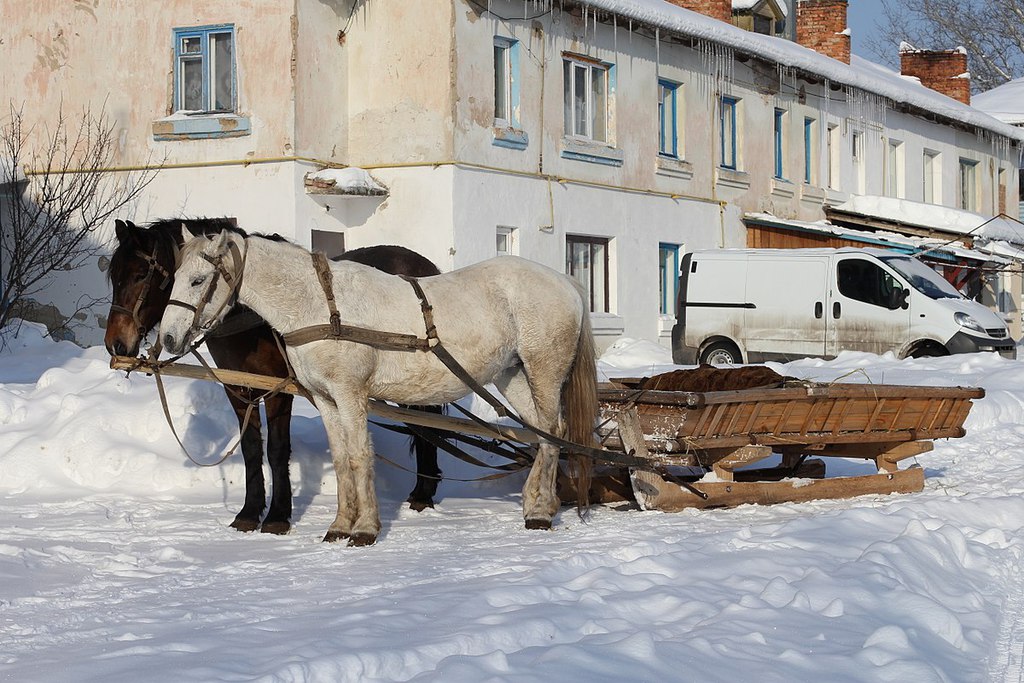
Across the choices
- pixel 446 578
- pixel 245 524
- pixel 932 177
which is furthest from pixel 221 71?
pixel 932 177

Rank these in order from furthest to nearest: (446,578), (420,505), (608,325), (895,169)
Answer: (895,169), (608,325), (420,505), (446,578)

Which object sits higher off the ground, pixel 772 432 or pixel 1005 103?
pixel 1005 103

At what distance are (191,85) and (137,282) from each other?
1193 cm

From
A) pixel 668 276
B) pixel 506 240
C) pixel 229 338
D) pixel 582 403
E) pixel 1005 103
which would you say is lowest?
pixel 582 403

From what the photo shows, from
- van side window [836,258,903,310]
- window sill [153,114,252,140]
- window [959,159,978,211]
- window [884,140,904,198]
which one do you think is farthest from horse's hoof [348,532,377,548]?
window [959,159,978,211]

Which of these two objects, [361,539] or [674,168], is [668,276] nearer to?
[674,168]

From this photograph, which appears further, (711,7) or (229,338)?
(711,7)

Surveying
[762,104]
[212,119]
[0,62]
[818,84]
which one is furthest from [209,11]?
[818,84]

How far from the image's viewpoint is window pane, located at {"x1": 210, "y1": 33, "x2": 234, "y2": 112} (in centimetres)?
1866

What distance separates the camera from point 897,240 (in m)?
26.3

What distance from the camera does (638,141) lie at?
22.6 meters

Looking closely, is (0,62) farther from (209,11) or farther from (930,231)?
(930,231)

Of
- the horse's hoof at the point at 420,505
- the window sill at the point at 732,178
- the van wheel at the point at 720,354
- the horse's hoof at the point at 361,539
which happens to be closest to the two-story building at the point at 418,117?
the window sill at the point at 732,178

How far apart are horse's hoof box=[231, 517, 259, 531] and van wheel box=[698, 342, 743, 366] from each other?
13286mm
